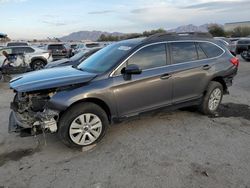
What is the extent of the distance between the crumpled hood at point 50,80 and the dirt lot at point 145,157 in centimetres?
105

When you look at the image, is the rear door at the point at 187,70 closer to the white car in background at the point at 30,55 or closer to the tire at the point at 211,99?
the tire at the point at 211,99

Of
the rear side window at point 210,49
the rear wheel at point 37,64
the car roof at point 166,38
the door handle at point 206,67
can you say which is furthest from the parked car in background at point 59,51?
the door handle at point 206,67

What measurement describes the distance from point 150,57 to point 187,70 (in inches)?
33.6

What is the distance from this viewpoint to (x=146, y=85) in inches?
191

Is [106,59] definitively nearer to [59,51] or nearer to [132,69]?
[132,69]

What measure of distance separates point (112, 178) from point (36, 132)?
4.87 feet

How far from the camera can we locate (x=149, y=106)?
5.02m

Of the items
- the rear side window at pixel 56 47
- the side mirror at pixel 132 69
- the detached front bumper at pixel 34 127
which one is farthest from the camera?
the rear side window at pixel 56 47

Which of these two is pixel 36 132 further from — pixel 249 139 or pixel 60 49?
pixel 60 49

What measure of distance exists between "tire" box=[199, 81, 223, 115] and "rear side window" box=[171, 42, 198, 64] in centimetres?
76

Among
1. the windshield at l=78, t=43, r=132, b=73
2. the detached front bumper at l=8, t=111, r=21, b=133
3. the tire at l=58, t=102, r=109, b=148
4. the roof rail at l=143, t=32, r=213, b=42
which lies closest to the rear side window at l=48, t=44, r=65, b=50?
the windshield at l=78, t=43, r=132, b=73

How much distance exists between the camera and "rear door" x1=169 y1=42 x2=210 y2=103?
5.26m

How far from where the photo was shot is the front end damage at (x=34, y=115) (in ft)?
13.6

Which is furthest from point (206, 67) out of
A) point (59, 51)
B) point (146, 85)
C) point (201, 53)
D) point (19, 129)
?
point (59, 51)
